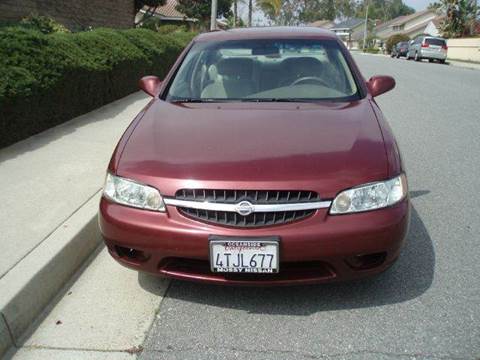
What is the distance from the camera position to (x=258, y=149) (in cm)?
274

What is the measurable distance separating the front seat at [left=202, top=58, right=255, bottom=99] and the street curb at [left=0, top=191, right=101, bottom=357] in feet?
4.38

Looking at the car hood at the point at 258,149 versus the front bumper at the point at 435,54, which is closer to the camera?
the car hood at the point at 258,149

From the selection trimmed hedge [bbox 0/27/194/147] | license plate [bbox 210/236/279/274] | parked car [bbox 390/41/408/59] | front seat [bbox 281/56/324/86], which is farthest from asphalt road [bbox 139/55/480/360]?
parked car [bbox 390/41/408/59]

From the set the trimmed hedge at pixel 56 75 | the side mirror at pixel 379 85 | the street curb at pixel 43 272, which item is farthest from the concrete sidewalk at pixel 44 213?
the side mirror at pixel 379 85

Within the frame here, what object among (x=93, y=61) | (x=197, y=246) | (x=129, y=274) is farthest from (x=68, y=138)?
(x=197, y=246)

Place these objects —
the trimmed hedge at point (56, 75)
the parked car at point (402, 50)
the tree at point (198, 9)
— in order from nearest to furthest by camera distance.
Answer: the trimmed hedge at point (56, 75)
the tree at point (198, 9)
the parked car at point (402, 50)

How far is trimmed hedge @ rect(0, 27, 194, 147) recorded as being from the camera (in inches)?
207

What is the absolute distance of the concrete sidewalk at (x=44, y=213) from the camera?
2729 millimetres

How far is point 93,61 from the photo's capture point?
7250 millimetres

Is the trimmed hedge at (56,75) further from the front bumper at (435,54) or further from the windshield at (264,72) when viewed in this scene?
the front bumper at (435,54)

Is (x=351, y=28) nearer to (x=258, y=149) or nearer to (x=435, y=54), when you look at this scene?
(x=435, y=54)

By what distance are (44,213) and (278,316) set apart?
204cm

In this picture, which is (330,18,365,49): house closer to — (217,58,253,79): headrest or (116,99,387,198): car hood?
(217,58,253,79): headrest

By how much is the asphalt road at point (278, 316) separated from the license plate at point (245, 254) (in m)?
0.39
